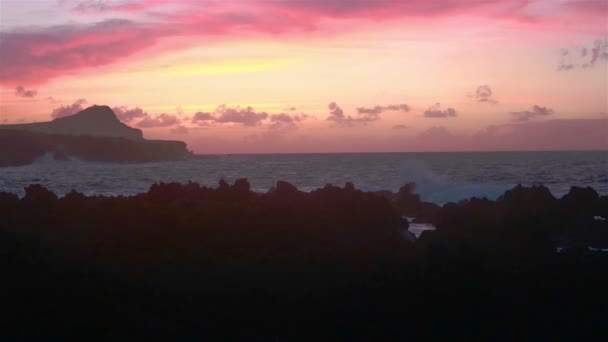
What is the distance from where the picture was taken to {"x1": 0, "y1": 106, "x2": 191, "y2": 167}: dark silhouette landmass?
4658 inches

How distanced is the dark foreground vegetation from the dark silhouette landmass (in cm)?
10239

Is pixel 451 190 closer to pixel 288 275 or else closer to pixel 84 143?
pixel 288 275

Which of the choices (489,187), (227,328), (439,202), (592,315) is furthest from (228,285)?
(489,187)

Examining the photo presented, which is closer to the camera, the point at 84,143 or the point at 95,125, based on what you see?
the point at 84,143

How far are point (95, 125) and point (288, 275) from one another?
160 m

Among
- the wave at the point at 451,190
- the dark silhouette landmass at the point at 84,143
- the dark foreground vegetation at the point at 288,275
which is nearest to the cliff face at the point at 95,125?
the dark silhouette landmass at the point at 84,143

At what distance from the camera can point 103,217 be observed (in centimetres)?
1920

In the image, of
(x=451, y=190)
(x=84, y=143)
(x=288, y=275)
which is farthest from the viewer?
(x=84, y=143)

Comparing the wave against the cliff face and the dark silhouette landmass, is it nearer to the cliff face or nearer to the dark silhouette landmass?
the dark silhouette landmass

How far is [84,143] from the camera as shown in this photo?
132250 millimetres

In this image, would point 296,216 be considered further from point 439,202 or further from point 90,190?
point 90,190

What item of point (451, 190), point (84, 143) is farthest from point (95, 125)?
point (451, 190)

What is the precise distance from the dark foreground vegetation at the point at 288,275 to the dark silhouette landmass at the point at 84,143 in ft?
336

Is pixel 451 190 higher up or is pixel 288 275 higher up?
pixel 288 275
